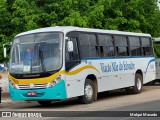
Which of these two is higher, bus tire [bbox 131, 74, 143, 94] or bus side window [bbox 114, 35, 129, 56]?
bus side window [bbox 114, 35, 129, 56]

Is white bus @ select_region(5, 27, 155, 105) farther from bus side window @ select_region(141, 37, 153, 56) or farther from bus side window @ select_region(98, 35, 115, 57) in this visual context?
bus side window @ select_region(141, 37, 153, 56)

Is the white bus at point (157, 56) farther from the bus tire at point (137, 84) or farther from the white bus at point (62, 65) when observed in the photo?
the white bus at point (62, 65)

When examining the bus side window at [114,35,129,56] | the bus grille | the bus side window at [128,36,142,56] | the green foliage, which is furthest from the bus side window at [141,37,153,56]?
the bus grille

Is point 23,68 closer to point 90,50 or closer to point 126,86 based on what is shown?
point 90,50

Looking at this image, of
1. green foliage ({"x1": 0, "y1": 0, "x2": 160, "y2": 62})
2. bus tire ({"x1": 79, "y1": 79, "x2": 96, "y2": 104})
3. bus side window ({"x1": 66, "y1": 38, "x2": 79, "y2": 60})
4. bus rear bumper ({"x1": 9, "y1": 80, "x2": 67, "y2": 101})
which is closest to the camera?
bus rear bumper ({"x1": 9, "y1": 80, "x2": 67, "y2": 101})

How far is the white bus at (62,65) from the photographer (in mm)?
18319

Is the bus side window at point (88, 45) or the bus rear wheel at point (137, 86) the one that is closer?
the bus side window at point (88, 45)

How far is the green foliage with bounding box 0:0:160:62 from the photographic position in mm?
24547

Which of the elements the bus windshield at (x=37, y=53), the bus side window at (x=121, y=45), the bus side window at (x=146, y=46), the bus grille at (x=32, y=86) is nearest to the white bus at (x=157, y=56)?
the bus side window at (x=146, y=46)

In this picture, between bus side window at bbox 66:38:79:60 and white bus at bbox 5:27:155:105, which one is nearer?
white bus at bbox 5:27:155:105

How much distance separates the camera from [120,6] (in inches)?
1085

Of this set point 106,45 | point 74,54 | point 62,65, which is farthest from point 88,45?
point 62,65

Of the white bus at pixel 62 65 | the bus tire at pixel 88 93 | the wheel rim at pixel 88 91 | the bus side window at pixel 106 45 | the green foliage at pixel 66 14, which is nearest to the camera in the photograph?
the white bus at pixel 62 65

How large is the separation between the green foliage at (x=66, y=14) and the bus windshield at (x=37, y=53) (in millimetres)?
4947
